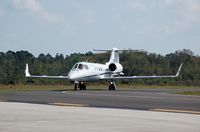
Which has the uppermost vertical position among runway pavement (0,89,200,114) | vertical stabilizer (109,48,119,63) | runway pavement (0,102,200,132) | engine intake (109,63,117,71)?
vertical stabilizer (109,48,119,63)

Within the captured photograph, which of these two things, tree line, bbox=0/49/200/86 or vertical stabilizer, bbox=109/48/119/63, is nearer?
vertical stabilizer, bbox=109/48/119/63

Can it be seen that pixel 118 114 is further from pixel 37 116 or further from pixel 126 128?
pixel 126 128

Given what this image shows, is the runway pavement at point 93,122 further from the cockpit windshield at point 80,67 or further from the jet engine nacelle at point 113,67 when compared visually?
the jet engine nacelle at point 113,67

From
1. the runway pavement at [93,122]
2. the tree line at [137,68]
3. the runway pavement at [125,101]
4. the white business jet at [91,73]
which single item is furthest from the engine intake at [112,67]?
the runway pavement at [93,122]

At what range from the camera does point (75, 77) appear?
48.1m

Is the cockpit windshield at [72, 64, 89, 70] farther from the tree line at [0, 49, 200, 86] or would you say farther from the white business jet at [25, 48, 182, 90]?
the tree line at [0, 49, 200, 86]

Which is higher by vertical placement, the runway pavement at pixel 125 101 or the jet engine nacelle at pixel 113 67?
the jet engine nacelle at pixel 113 67

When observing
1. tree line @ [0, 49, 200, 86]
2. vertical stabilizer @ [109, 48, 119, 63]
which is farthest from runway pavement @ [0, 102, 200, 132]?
tree line @ [0, 49, 200, 86]

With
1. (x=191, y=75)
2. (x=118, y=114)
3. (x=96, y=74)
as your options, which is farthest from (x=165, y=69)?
(x=118, y=114)

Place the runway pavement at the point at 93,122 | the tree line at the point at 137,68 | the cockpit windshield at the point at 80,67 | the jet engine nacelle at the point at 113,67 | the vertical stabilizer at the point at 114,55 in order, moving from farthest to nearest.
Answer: the tree line at the point at 137,68, the vertical stabilizer at the point at 114,55, the jet engine nacelle at the point at 113,67, the cockpit windshield at the point at 80,67, the runway pavement at the point at 93,122

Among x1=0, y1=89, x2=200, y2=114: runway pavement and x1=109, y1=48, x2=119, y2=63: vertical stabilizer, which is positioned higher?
x1=109, y1=48, x2=119, y2=63: vertical stabilizer

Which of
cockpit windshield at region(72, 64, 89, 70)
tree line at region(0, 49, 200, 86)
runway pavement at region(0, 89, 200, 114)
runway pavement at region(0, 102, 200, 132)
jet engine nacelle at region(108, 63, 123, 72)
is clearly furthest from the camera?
tree line at region(0, 49, 200, 86)

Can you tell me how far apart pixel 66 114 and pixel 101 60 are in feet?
326

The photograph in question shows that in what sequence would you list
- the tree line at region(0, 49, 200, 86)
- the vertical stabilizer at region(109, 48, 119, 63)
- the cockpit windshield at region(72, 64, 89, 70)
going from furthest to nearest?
1. the tree line at region(0, 49, 200, 86)
2. the vertical stabilizer at region(109, 48, 119, 63)
3. the cockpit windshield at region(72, 64, 89, 70)
